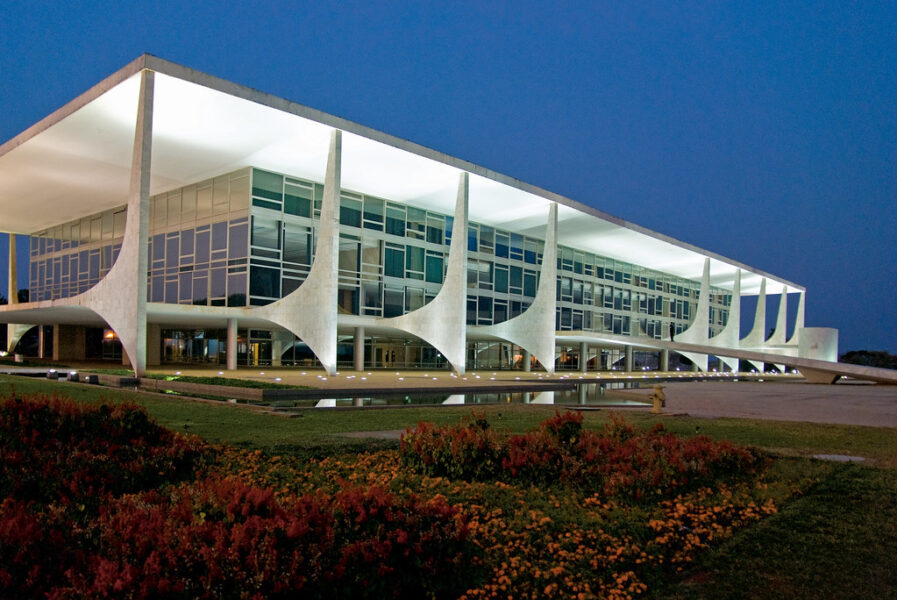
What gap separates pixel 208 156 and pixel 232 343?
9.11 metres

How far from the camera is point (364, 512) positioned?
13.8 feet

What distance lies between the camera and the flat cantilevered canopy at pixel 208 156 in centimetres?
2439

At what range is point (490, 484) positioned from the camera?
24.0 ft

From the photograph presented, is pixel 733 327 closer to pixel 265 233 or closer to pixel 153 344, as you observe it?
pixel 265 233

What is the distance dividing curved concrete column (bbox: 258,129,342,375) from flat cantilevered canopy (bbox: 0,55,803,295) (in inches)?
68.0

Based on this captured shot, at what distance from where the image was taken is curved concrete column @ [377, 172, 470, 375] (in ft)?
110

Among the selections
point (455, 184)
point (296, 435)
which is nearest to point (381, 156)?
point (455, 184)

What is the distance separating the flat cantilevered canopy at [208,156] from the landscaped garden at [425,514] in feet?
59.5

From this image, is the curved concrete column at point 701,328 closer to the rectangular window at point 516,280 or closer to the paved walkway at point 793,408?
the rectangular window at point 516,280

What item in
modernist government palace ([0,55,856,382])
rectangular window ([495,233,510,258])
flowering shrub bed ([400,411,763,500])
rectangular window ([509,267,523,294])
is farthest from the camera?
rectangular window ([509,267,523,294])

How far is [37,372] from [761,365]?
75.4m

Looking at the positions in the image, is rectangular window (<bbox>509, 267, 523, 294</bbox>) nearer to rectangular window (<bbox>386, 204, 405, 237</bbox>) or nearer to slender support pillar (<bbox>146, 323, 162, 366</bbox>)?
rectangular window (<bbox>386, 204, 405, 237</bbox>)

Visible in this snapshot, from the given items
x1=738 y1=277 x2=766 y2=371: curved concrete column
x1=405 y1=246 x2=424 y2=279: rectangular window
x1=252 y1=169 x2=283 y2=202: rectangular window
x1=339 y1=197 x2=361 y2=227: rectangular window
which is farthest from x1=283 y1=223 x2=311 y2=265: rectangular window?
x1=738 y1=277 x2=766 y2=371: curved concrete column

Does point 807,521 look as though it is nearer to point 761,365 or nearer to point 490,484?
point 490,484
